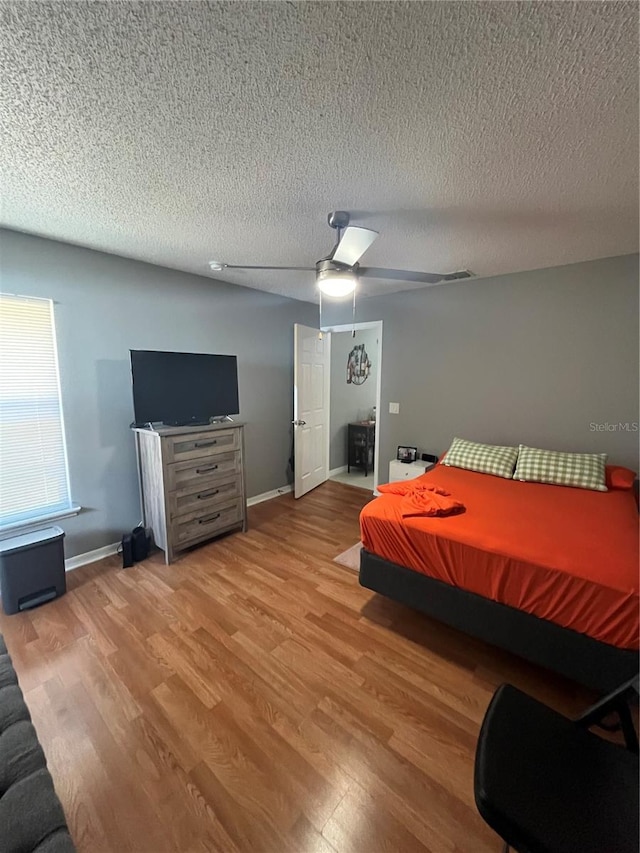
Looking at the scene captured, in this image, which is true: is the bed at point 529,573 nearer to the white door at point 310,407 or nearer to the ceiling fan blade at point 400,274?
the ceiling fan blade at point 400,274

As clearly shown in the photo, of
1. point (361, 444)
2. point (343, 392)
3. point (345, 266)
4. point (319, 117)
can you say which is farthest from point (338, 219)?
point (361, 444)

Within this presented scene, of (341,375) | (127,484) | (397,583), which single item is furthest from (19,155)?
(341,375)

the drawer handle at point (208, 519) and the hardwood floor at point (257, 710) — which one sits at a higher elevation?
the drawer handle at point (208, 519)

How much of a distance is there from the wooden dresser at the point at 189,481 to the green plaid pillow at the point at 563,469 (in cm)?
252

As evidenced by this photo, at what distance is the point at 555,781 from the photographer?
3.10 ft

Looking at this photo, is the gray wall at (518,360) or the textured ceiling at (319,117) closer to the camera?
the textured ceiling at (319,117)

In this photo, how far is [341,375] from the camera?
521 cm

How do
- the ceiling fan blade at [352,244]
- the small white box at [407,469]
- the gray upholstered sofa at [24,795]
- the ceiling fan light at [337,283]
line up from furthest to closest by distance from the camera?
the small white box at [407,469]
the ceiling fan light at [337,283]
the ceiling fan blade at [352,244]
the gray upholstered sofa at [24,795]

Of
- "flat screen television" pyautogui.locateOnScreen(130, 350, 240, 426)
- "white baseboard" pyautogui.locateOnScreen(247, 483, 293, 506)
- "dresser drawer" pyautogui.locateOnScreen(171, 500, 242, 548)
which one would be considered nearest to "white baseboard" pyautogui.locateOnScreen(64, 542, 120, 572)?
"dresser drawer" pyautogui.locateOnScreen(171, 500, 242, 548)

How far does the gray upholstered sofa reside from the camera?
2.34 feet

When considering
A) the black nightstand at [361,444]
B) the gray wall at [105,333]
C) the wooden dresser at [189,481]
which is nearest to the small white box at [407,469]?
the black nightstand at [361,444]

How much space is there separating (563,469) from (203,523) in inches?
120

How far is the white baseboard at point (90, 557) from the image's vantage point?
262cm

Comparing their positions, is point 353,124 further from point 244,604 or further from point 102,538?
point 102,538
